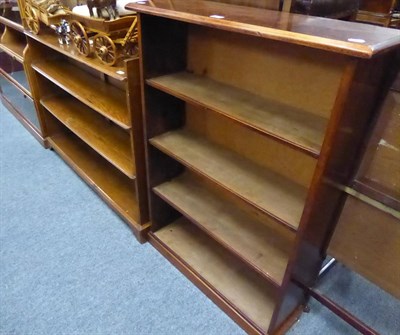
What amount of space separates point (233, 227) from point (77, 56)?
114 centimetres

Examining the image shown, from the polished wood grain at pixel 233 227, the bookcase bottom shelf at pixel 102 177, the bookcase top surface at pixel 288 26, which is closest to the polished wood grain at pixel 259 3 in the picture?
the bookcase top surface at pixel 288 26

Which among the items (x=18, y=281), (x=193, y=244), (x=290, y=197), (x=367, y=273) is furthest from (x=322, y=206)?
(x=18, y=281)

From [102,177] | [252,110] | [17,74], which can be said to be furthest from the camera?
[17,74]

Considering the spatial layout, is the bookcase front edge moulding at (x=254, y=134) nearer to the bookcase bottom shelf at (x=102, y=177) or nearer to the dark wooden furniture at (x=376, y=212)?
the dark wooden furniture at (x=376, y=212)

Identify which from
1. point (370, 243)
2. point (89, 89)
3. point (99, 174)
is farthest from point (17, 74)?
point (370, 243)

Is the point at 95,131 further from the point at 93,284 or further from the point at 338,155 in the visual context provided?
the point at 338,155

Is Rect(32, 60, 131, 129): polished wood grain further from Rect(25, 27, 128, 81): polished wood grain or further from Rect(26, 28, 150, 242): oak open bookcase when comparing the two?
Rect(25, 27, 128, 81): polished wood grain

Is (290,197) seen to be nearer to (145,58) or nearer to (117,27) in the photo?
(145,58)

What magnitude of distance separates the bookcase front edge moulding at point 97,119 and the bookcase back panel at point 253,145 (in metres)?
0.28

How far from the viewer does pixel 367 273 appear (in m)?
1.17

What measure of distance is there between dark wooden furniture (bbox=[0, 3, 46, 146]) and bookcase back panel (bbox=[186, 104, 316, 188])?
4.71 feet

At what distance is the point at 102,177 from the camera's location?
1.99m

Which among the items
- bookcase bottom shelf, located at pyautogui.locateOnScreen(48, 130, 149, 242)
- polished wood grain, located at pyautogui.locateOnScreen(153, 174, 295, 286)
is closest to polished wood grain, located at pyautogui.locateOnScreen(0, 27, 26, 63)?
bookcase bottom shelf, located at pyautogui.locateOnScreen(48, 130, 149, 242)

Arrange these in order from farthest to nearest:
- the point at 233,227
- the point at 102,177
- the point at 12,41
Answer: the point at 12,41
the point at 102,177
the point at 233,227
